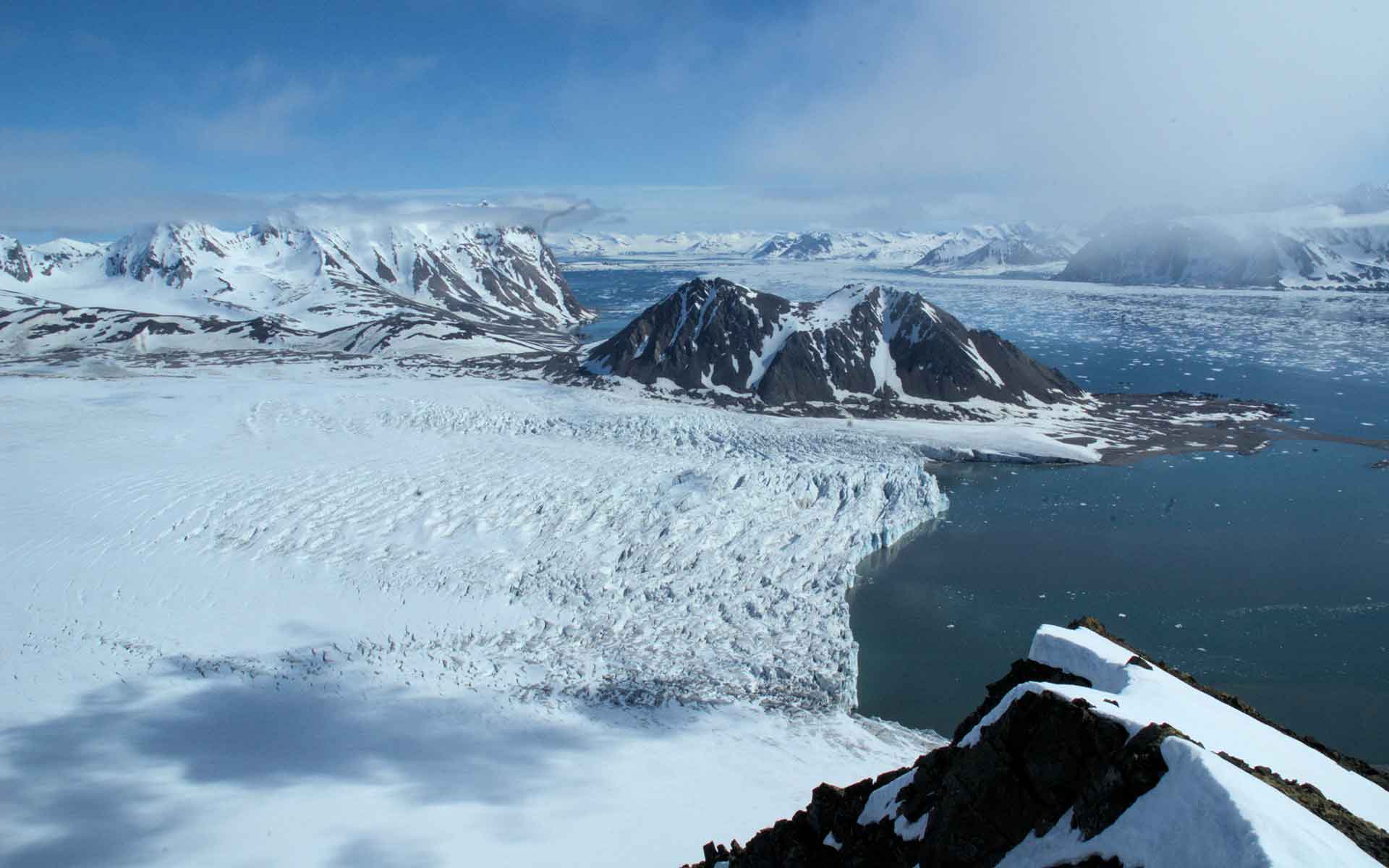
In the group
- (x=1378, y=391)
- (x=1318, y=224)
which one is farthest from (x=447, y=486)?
(x=1318, y=224)

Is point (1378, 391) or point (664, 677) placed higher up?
point (1378, 391)

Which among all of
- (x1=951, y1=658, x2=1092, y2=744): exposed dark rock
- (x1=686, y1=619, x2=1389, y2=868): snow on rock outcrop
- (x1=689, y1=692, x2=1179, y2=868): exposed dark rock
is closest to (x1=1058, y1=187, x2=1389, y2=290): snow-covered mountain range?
(x1=686, y1=619, x2=1389, y2=868): snow on rock outcrop

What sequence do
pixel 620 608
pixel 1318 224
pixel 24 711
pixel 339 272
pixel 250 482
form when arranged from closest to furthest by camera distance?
pixel 24 711 → pixel 620 608 → pixel 250 482 → pixel 339 272 → pixel 1318 224

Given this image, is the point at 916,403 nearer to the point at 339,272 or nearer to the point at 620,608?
the point at 620,608

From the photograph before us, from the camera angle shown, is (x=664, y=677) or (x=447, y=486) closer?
(x=664, y=677)

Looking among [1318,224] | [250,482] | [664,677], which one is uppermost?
[1318,224]

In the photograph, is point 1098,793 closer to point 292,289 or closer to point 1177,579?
point 1177,579

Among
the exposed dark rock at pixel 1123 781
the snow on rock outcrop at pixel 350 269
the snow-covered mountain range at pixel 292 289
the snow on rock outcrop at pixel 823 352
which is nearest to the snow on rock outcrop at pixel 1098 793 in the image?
the exposed dark rock at pixel 1123 781
